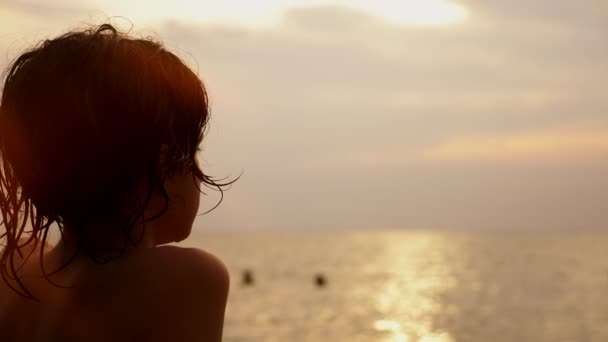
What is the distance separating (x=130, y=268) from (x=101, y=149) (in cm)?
28

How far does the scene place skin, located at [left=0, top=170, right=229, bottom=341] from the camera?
197 centimetres

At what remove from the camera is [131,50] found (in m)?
2.08

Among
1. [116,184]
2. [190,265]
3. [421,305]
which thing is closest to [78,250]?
[116,184]

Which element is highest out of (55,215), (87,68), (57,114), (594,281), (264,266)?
(594,281)

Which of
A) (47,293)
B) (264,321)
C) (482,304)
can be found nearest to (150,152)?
(47,293)

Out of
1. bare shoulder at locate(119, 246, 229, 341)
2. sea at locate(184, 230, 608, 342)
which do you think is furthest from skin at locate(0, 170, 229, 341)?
sea at locate(184, 230, 608, 342)

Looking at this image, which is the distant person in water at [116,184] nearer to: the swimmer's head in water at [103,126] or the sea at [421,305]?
the swimmer's head in water at [103,126]

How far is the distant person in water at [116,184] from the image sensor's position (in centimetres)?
199

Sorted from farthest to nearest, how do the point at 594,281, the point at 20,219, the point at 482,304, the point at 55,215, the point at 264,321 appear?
the point at 594,281 < the point at 482,304 < the point at 264,321 < the point at 20,219 < the point at 55,215

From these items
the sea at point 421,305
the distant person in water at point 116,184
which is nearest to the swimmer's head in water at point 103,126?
the distant person in water at point 116,184

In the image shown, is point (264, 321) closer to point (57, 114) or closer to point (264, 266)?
point (57, 114)

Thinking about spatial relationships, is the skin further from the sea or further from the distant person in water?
the sea

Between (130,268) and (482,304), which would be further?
(482,304)

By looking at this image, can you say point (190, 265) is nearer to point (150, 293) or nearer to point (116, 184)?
point (150, 293)
